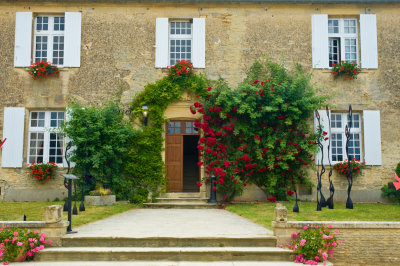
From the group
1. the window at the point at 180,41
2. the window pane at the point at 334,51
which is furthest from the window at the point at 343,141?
the window at the point at 180,41

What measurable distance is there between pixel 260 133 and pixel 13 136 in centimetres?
701

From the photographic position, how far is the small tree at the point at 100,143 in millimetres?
10422

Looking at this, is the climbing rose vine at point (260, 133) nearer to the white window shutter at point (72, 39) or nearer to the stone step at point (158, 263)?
the white window shutter at point (72, 39)

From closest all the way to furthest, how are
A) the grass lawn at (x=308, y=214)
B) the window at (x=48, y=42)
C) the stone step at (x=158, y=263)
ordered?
the stone step at (x=158, y=263) → the grass lawn at (x=308, y=214) → the window at (x=48, y=42)

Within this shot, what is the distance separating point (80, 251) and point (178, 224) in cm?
206

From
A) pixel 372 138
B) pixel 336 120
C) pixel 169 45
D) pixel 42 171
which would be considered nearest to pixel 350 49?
pixel 336 120

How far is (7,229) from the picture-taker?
5.70 meters

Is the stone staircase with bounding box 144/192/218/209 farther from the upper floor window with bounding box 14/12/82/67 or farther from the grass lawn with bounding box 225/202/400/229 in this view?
the upper floor window with bounding box 14/12/82/67

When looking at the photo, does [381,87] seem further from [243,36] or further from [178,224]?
[178,224]

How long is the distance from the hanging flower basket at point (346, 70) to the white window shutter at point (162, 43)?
196 inches

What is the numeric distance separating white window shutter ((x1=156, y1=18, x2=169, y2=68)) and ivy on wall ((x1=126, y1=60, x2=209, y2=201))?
0.37 meters

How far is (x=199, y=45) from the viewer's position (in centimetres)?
1139

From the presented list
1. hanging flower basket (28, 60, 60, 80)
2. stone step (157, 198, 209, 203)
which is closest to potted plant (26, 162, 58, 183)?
hanging flower basket (28, 60, 60, 80)

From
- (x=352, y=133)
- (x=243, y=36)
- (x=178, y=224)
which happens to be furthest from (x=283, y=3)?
(x=178, y=224)
